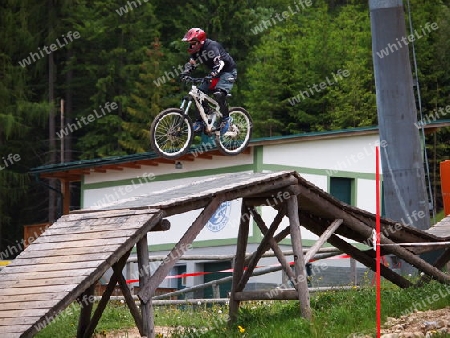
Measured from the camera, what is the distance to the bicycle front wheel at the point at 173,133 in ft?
67.7

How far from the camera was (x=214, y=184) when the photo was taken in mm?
17047

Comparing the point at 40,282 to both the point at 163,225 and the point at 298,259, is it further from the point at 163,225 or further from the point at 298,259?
the point at 298,259

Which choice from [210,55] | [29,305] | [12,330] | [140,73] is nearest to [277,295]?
[29,305]

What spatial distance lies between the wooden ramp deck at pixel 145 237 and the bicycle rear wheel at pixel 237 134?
4.13 metres

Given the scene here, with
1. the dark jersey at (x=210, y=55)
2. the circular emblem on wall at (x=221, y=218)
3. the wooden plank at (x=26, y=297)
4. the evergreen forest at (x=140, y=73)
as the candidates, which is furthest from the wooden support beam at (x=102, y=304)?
the evergreen forest at (x=140, y=73)

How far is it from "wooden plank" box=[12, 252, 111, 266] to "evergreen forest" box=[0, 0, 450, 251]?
112ft

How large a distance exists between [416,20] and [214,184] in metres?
38.4

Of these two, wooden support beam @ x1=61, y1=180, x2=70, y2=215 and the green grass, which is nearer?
the green grass

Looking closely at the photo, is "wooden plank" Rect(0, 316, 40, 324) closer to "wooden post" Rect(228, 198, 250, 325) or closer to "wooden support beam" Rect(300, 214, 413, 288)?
"wooden post" Rect(228, 198, 250, 325)

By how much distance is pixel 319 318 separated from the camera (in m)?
15.9

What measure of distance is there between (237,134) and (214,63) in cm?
213

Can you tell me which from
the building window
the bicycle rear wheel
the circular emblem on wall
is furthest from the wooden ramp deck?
the building window

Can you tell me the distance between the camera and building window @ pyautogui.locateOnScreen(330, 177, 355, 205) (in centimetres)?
3759

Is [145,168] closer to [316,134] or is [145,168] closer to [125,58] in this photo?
[316,134]
